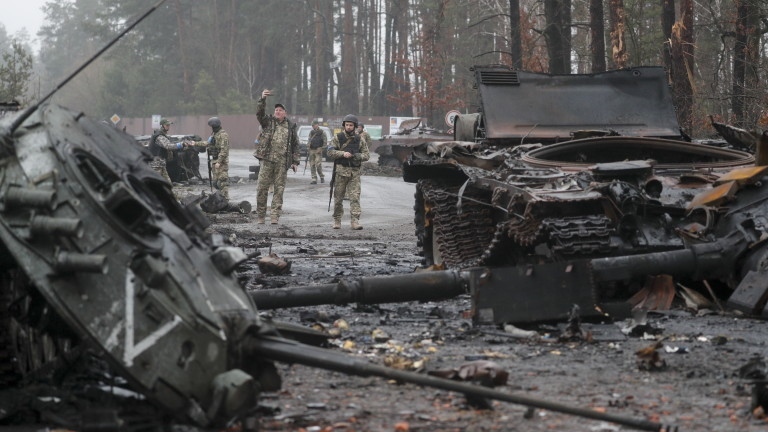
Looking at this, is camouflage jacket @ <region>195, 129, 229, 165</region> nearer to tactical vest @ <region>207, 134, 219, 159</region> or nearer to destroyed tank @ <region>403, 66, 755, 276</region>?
tactical vest @ <region>207, 134, 219, 159</region>

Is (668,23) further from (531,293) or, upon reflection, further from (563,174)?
(531,293)

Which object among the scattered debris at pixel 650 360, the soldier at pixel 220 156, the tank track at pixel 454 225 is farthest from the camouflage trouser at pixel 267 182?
the scattered debris at pixel 650 360

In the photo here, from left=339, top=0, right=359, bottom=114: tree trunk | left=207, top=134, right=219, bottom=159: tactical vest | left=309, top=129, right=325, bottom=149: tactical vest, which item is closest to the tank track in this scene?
left=207, top=134, right=219, bottom=159: tactical vest

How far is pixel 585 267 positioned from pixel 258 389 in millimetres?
3926

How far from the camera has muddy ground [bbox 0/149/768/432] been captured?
18.8ft

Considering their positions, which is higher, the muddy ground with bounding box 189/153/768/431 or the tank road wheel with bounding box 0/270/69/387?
the tank road wheel with bounding box 0/270/69/387

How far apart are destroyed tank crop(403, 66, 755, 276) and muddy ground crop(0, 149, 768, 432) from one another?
695mm

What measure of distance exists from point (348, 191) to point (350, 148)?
0.73 metres

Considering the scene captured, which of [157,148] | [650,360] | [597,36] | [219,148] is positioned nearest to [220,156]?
[219,148]

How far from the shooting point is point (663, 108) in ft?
45.8

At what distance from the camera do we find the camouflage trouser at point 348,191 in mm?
19906

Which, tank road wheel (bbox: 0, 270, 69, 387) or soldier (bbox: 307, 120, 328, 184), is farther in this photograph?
soldier (bbox: 307, 120, 328, 184)

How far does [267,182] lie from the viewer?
2095cm

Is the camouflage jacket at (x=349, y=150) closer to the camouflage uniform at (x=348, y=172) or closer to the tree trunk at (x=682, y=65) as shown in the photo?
the camouflage uniform at (x=348, y=172)
